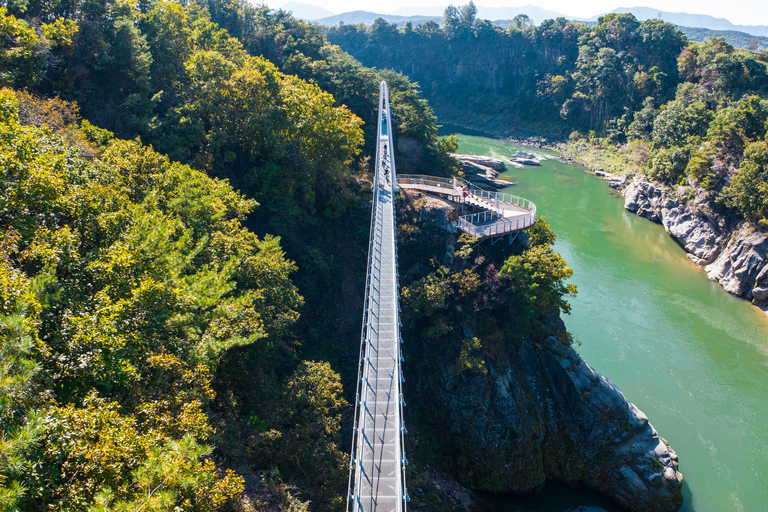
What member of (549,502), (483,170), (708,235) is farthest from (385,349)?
(483,170)

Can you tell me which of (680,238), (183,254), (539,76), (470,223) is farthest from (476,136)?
(183,254)

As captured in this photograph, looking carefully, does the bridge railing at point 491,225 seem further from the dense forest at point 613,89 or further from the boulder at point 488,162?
the boulder at point 488,162

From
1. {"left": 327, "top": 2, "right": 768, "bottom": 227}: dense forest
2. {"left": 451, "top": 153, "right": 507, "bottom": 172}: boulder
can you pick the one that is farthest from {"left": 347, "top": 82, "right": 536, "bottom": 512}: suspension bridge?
{"left": 451, "top": 153, "right": 507, "bottom": 172}: boulder

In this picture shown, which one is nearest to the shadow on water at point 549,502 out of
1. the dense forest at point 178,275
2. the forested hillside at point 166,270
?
the dense forest at point 178,275

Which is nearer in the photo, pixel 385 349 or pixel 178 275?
A: pixel 178 275

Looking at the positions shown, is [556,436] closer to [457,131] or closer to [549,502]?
[549,502]
